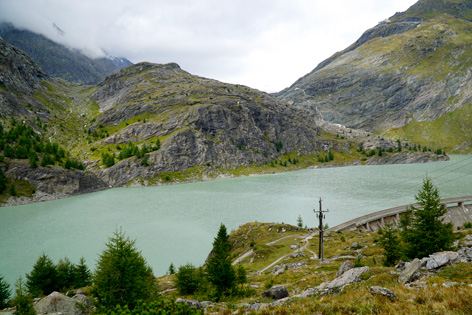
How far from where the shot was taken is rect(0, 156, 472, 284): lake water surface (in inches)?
1710

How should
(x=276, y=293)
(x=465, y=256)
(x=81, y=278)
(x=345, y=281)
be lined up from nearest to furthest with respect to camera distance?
(x=465, y=256)
(x=345, y=281)
(x=276, y=293)
(x=81, y=278)

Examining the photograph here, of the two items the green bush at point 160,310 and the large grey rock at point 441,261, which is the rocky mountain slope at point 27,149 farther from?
the large grey rock at point 441,261

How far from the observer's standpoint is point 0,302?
2319 centimetres

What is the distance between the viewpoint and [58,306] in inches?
659

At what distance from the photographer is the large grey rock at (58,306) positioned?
1650 centimetres

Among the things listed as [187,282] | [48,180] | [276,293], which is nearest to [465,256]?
[276,293]

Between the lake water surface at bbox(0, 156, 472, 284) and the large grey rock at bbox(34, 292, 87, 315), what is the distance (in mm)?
16439

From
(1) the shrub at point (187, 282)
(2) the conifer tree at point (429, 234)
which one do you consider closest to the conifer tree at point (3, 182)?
(1) the shrub at point (187, 282)

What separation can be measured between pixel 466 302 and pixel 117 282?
17017mm

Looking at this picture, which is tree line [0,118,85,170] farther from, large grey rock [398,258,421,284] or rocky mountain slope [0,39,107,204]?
large grey rock [398,258,421,284]

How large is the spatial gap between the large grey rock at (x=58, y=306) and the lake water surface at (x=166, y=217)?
1644cm

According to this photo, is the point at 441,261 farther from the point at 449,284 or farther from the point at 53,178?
the point at 53,178

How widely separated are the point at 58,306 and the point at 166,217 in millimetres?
49871

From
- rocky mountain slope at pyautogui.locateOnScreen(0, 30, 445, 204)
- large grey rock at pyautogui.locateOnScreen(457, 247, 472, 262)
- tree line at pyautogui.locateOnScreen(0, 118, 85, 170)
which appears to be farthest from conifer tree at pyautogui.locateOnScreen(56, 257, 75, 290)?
tree line at pyautogui.locateOnScreen(0, 118, 85, 170)
